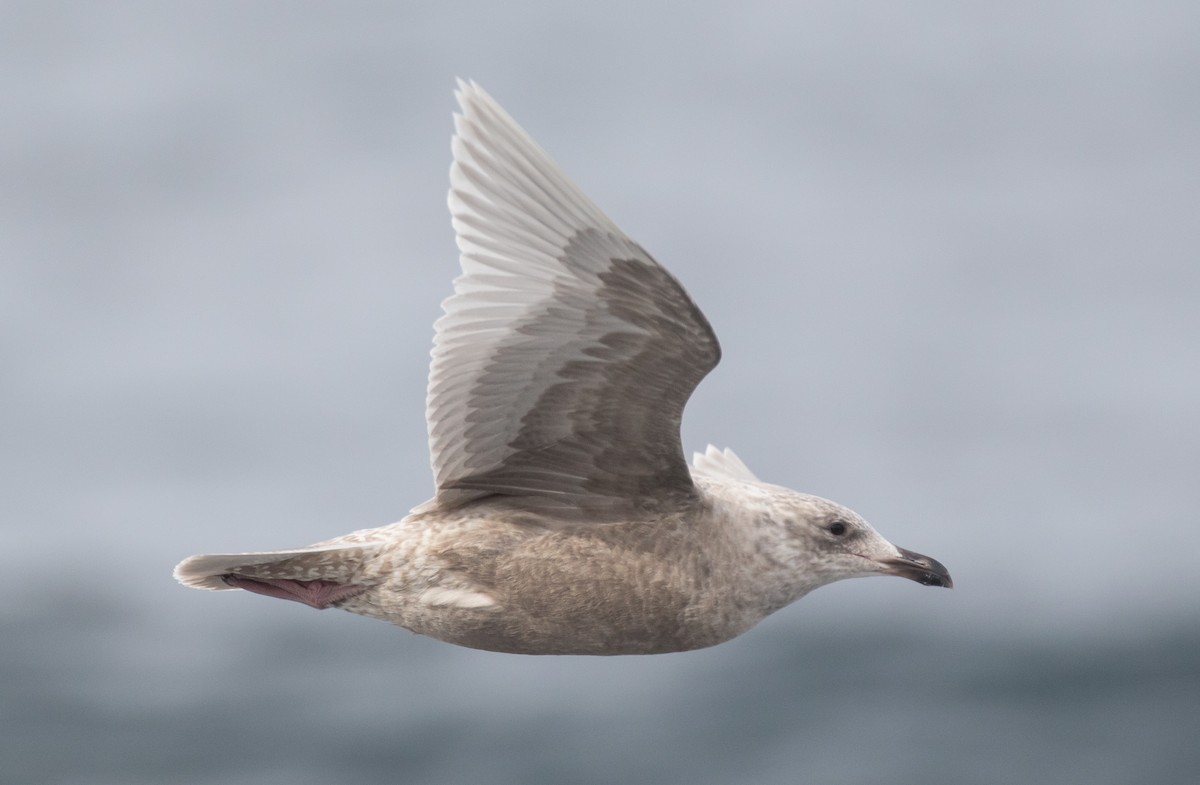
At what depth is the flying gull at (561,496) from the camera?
10703mm

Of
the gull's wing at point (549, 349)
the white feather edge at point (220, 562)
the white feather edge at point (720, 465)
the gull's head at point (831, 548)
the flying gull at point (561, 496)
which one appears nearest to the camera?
the gull's wing at point (549, 349)

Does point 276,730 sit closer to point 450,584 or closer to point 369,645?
point 369,645

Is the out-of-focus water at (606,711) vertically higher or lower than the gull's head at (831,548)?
higher

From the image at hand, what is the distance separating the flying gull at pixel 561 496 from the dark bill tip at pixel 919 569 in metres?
0.01

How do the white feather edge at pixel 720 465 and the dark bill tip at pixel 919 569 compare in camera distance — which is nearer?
the dark bill tip at pixel 919 569

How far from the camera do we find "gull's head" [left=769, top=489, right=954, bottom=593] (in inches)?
458

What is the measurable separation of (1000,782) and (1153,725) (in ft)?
Result: 35.9

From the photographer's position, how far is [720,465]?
46.5 ft

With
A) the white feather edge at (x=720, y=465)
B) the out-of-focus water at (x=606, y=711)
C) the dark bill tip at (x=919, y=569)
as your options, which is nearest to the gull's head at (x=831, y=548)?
the dark bill tip at (x=919, y=569)

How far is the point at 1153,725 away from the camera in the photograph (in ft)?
428

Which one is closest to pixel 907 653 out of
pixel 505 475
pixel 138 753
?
pixel 138 753

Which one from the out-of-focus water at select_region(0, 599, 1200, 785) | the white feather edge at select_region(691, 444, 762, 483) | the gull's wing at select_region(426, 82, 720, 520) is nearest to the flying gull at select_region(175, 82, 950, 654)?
the gull's wing at select_region(426, 82, 720, 520)

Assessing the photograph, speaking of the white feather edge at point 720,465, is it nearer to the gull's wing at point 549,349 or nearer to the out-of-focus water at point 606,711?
the gull's wing at point 549,349

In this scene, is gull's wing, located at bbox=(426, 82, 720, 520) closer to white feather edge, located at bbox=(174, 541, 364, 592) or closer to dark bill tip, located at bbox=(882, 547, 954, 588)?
white feather edge, located at bbox=(174, 541, 364, 592)
